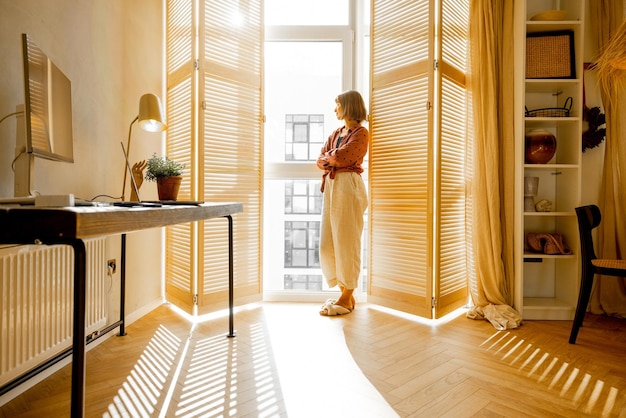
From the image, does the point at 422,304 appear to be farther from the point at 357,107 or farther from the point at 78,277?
the point at 78,277

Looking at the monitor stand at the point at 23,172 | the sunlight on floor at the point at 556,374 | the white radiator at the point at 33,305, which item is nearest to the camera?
the monitor stand at the point at 23,172

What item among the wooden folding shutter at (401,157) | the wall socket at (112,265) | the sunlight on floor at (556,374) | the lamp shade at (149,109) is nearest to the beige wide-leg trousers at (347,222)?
the wooden folding shutter at (401,157)

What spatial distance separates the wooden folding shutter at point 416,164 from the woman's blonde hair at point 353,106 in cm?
18

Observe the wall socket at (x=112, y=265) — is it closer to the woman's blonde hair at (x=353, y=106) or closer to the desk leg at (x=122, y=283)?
the desk leg at (x=122, y=283)

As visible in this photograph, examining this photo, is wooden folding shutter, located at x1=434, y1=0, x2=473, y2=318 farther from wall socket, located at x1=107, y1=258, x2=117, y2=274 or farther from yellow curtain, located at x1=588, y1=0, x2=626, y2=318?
wall socket, located at x1=107, y1=258, x2=117, y2=274

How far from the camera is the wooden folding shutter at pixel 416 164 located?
2482mm

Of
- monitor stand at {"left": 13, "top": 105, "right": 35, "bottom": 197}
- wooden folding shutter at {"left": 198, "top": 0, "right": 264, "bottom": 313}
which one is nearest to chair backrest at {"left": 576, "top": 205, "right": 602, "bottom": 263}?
wooden folding shutter at {"left": 198, "top": 0, "right": 264, "bottom": 313}

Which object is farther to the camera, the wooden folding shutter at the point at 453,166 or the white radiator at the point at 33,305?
the wooden folding shutter at the point at 453,166

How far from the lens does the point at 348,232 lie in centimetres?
254

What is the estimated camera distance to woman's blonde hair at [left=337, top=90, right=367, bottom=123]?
2.60 m

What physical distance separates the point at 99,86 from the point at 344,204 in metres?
1.57

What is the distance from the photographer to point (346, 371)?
1.72 meters

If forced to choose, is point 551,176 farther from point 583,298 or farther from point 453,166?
point 583,298

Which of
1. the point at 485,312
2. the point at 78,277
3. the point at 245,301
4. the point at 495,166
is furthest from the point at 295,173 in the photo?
the point at 78,277
